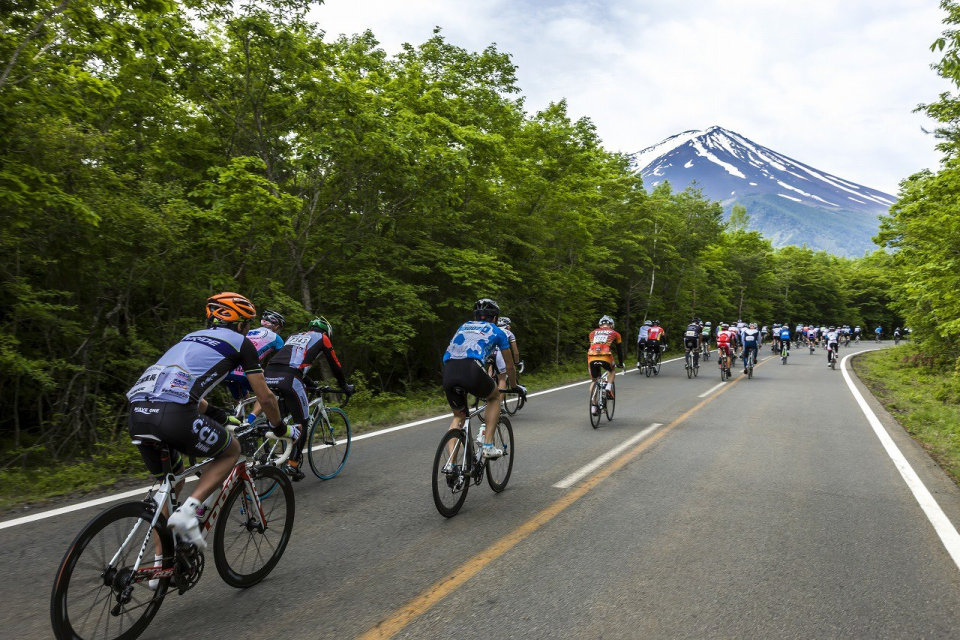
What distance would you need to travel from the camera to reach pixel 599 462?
7312 mm

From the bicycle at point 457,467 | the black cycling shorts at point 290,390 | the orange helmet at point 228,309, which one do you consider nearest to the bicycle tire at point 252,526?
the orange helmet at point 228,309

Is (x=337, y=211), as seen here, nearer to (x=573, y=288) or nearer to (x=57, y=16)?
(x=57, y=16)

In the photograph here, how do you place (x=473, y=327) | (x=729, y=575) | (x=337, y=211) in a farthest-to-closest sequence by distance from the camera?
(x=337, y=211)
(x=473, y=327)
(x=729, y=575)

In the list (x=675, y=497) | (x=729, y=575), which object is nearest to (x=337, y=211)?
(x=675, y=497)

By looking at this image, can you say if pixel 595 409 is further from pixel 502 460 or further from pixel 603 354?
pixel 502 460

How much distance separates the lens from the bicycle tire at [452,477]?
16.4 feet

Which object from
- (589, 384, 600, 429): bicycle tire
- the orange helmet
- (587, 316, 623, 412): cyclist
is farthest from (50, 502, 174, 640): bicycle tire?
(587, 316, 623, 412): cyclist

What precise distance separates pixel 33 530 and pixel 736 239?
70.6m

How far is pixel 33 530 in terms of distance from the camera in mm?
4512

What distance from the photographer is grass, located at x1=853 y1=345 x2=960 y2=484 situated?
29.0 ft

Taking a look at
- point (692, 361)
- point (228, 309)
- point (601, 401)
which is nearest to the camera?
point (228, 309)

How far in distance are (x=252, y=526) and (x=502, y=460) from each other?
2.88 m

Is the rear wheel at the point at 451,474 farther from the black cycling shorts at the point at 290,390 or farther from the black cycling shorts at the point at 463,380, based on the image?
the black cycling shorts at the point at 290,390

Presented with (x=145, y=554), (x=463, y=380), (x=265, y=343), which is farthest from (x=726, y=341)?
(x=145, y=554)
